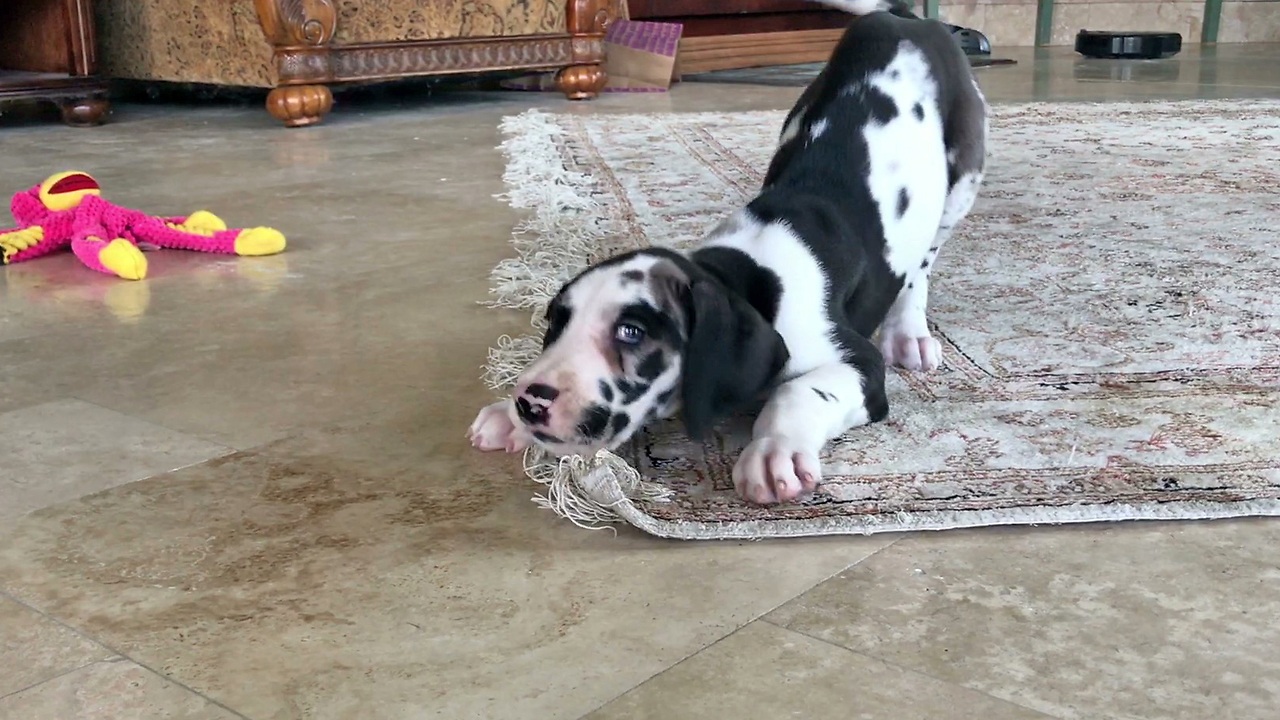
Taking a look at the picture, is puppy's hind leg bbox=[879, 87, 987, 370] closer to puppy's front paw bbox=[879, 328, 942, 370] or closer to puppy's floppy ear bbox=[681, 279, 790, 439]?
puppy's front paw bbox=[879, 328, 942, 370]

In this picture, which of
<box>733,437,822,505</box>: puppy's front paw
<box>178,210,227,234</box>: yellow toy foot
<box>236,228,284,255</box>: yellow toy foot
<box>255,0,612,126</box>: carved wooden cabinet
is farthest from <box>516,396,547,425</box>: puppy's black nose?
<box>255,0,612,126</box>: carved wooden cabinet

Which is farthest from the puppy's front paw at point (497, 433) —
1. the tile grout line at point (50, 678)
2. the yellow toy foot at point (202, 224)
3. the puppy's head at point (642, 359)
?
the yellow toy foot at point (202, 224)

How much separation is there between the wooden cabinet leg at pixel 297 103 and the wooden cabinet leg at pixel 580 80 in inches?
51.4

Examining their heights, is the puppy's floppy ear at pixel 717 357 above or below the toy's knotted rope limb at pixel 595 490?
above

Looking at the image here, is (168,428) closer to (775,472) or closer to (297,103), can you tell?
(775,472)

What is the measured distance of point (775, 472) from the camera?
1459 mm

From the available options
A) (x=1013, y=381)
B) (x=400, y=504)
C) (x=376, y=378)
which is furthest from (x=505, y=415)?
(x=1013, y=381)

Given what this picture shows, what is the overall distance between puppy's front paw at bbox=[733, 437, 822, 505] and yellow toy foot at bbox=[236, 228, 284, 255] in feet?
5.59

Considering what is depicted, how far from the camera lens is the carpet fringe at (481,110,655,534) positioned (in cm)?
147

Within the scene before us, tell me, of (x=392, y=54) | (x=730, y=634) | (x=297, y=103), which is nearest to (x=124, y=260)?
(x=730, y=634)

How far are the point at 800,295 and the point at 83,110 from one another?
471 centimetres

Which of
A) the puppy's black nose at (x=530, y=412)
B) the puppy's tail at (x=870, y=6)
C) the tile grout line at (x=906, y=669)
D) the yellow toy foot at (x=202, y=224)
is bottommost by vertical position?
the tile grout line at (x=906, y=669)

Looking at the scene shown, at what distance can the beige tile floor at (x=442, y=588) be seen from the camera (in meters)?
1.09

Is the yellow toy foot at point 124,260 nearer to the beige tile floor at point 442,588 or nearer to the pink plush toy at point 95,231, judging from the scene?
the pink plush toy at point 95,231
